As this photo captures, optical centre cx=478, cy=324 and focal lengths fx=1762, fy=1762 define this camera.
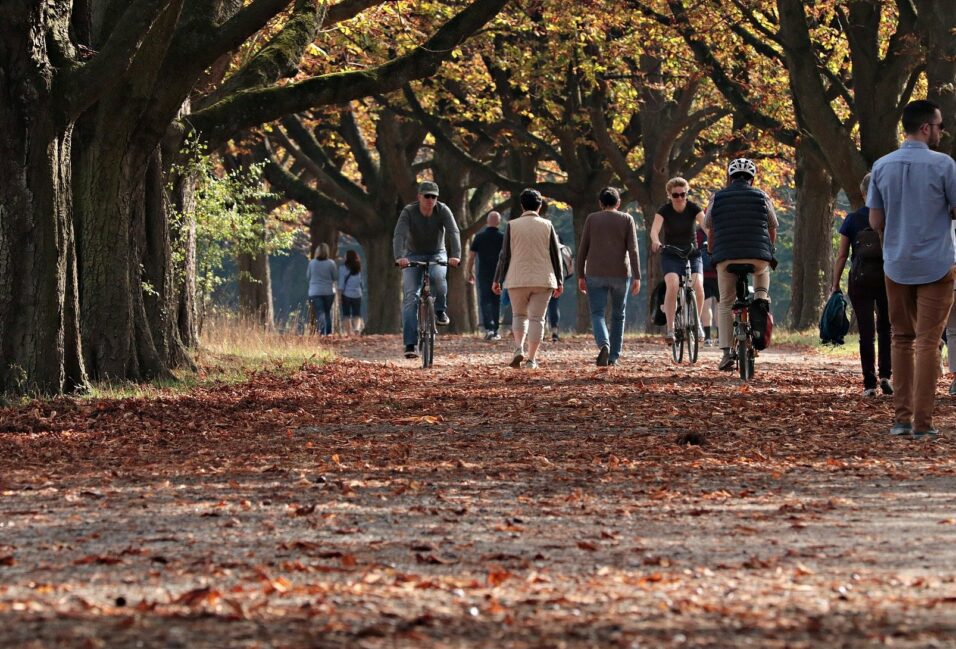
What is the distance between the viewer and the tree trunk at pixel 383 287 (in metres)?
36.7

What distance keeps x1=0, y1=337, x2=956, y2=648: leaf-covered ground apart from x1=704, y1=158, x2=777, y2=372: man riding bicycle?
2410 millimetres

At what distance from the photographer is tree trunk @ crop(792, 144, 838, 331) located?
97.2 feet

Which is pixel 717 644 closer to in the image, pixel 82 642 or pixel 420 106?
pixel 82 642

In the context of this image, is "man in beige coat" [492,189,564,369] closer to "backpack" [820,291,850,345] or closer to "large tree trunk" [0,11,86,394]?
"backpack" [820,291,850,345]

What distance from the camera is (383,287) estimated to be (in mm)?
37031

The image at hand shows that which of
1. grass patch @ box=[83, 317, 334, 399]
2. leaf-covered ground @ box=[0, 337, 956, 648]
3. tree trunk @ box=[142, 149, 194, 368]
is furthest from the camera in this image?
tree trunk @ box=[142, 149, 194, 368]

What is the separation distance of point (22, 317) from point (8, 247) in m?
0.53

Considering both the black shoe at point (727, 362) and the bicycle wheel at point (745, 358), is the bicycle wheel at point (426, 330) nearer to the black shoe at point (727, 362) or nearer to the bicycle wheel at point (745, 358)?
the black shoe at point (727, 362)

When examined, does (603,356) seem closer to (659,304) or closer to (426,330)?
(659,304)

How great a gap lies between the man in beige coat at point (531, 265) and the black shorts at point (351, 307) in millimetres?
16644

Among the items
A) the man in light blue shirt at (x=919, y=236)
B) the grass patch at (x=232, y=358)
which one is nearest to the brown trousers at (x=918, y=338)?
the man in light blue shirt at (x=919, y=236)

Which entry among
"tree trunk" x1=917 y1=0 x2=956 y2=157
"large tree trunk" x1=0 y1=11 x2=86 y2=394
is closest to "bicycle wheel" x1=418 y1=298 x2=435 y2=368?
"large tree trunk" x1=0 y1=11 x2=86 y2=394

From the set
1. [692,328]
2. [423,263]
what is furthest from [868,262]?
[423,263]

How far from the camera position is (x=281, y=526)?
23.4ft
